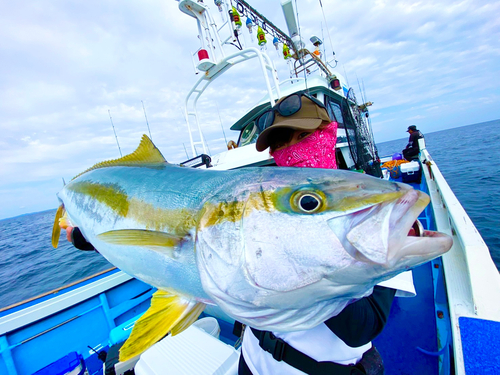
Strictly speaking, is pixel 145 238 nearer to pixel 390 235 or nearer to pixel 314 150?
pixel 390 235

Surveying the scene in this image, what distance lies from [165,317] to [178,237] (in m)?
0.38

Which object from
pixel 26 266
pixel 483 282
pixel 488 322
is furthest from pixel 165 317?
pixel 26 266

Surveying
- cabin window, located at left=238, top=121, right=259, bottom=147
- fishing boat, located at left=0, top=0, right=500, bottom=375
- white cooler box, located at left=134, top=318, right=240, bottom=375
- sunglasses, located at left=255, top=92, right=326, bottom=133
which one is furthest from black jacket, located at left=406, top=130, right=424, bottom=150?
white cooler box, located at left=134, top=318, right=240, bottom=375

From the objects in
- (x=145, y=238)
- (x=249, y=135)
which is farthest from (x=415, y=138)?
(x=145, y=238)

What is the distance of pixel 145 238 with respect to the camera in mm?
1044

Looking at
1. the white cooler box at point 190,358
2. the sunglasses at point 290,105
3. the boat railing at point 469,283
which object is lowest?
the white cooler box at point 190,358

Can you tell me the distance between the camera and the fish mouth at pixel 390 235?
669 millimetres

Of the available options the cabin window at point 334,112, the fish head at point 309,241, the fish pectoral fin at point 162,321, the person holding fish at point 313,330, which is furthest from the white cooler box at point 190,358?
the cabin window at point 334,112

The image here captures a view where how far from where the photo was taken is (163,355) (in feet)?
6.93

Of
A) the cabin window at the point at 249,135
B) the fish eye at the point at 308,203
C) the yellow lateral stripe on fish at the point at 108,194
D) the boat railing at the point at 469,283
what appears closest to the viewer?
the fish eye at the point at 308,203

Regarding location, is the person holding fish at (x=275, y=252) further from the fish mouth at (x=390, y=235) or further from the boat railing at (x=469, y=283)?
the boat railing at (x=469, y=283)

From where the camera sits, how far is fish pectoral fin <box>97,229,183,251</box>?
1.02 m

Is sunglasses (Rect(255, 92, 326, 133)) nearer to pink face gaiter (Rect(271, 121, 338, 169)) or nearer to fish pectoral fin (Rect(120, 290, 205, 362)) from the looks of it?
pink face gaiter (Rect(271, 121, 338, 169))

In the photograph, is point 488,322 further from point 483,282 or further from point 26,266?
point 26,266
